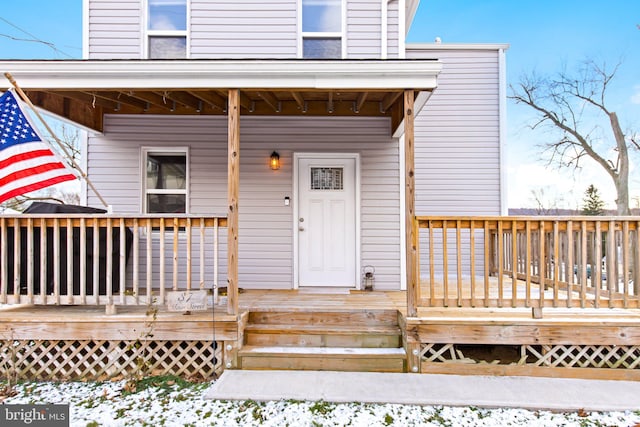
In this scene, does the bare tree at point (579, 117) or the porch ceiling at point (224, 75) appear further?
the bare tree at point (579, 117)

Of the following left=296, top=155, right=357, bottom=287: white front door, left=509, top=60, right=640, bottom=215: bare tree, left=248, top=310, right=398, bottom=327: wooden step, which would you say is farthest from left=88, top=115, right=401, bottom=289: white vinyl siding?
left=509, top=60, right=640, bottom=215: bare tree

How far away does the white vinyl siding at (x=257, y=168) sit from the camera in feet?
17.6

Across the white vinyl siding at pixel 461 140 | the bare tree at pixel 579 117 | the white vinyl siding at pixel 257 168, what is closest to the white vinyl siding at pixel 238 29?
the white vinyl siding at pixel 257 168

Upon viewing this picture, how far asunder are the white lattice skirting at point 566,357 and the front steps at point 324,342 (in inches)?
15.6

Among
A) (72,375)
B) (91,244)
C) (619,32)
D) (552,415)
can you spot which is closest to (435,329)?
(552,415)

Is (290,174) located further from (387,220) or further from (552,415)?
(552,415)

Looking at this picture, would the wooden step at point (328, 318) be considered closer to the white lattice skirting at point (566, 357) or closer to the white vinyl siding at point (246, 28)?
the white lattice skirting at point (566, 357)

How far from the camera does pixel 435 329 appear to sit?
11.9 ft

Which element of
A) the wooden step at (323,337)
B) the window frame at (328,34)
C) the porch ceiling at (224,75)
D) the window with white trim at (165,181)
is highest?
the window frame at (328,34)

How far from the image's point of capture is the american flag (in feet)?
11.9

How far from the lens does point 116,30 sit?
5.33 metres

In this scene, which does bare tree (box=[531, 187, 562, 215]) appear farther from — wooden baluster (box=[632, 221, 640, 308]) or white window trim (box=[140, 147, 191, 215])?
white window trim (box=[140, 147, 191, 215])

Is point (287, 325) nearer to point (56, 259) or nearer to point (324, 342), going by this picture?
point (324, 342)

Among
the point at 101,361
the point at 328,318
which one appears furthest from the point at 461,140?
the point at 101,361
